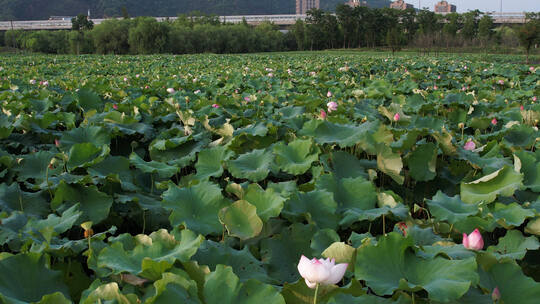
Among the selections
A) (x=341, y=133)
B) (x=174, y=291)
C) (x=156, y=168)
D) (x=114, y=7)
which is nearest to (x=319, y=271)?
→ (x=174, y=291)

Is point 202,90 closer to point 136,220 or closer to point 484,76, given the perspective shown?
point 136,220

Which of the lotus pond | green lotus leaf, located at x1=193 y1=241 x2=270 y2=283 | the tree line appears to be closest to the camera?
the lotus pond

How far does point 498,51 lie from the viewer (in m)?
39.1

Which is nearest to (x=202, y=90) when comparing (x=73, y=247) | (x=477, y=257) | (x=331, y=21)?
(x=73, y=247)

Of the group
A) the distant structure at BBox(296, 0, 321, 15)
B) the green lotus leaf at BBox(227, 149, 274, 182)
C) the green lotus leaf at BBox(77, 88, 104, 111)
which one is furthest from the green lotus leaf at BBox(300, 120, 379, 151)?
Result: the distant structure at BBox(296, 0, 321, 15)

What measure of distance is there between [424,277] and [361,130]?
97 cm

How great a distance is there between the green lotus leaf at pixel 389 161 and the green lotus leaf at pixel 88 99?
7.13 ft

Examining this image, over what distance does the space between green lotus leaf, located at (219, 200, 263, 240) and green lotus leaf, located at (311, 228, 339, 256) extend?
0.16 m

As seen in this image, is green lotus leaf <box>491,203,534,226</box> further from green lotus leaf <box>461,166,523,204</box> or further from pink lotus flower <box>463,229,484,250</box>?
pink lotus flower <box>463,229,484,250</box>

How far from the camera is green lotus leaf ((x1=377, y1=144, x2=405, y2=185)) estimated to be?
161cm

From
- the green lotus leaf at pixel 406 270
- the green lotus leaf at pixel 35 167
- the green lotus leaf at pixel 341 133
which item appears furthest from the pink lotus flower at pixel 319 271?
the green lotus leaf at pixel 35 167

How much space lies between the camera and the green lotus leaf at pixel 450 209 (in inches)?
47.3

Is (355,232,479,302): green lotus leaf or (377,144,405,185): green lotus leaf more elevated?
(377,144,405,185): green lotus leaf

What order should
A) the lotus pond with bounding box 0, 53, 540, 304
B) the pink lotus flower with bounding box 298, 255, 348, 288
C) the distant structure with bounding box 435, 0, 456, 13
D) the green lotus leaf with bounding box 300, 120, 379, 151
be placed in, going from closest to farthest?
the pink lotus flower with bounding box 298, 255, 348, 288 < the lotus pond with bounding box 0, 53, 540, 304 < the green lotus leaf with bounding box 300, 120, 379, 151 < the distant structure with bounding box 435, 0, 456, 13
